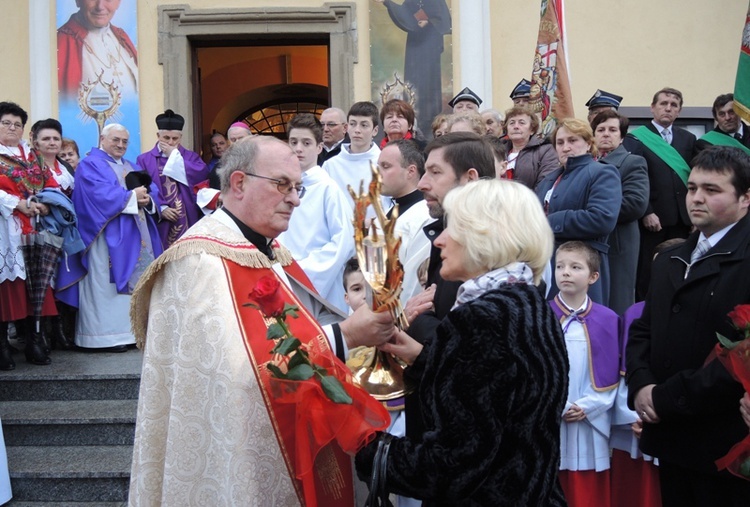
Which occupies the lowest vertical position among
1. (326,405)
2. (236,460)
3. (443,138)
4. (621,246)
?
(236,460)

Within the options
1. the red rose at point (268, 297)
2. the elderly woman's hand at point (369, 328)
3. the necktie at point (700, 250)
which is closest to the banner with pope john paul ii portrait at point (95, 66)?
the necktie at point (700, 250)

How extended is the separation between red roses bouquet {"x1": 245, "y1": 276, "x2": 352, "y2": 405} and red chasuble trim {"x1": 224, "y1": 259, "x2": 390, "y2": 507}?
6 cm

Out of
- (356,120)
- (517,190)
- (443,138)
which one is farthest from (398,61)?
(517,190)

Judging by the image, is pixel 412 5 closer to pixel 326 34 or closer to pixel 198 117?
pixel 326 34

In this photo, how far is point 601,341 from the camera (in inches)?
187

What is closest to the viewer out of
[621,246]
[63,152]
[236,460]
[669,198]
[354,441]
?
[354,441]

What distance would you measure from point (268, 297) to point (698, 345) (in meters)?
1.97

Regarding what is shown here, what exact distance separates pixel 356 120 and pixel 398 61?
426 cm

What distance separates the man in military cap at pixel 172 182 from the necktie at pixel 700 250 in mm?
5475

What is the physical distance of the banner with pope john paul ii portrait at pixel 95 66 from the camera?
1074 centimetres

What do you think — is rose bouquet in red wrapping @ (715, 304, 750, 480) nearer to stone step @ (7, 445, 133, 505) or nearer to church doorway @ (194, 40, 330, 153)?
stone step @ (7, 445, 133, 505)

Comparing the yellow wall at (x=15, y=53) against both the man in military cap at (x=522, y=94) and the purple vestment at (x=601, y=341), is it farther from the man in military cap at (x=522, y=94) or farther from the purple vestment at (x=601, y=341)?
the purple vestment at (x=601, y=341)

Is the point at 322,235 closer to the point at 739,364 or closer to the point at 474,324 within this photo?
the point at 739,364

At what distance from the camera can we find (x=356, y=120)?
6.88 m
